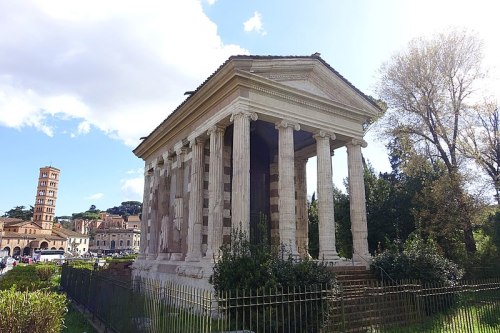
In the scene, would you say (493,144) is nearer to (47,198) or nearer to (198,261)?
(198,261)

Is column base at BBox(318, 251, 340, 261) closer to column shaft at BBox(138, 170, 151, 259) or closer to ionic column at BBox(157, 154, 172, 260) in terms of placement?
ionic column at BBox(157, 154, 172, 260)

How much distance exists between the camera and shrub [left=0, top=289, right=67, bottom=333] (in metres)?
6.71

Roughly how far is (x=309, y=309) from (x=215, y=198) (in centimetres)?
657

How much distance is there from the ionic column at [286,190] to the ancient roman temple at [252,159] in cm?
4

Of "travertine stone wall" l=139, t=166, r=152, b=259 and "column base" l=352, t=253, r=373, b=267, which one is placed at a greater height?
"travertine stone wall" l=139, t=166, r=152, b=259

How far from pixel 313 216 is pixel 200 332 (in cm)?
2424

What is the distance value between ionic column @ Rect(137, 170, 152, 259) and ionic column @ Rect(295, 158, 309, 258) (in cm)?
955

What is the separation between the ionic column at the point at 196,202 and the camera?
15391mm

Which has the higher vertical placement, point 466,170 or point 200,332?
point 466,170

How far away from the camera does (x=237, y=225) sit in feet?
41.1

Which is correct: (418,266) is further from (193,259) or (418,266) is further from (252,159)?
(252,159)

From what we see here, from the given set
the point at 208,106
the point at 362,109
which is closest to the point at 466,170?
the point at 362,109

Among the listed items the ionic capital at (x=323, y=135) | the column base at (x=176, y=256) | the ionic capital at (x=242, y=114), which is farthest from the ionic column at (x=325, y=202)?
the column base at (x=176, y=256)

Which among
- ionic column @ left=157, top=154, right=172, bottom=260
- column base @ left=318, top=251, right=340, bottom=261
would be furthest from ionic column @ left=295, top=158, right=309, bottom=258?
ionic column @ left=157, top=154, right=172, bottom=260
